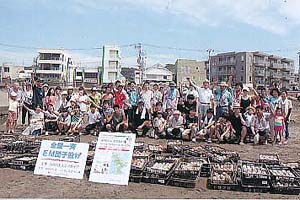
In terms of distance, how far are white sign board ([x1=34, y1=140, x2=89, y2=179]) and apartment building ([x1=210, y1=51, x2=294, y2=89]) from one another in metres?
76.1

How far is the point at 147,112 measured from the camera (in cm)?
1218

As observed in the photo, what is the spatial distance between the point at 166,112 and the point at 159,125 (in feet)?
1.83

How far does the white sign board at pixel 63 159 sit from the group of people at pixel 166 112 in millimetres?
4900

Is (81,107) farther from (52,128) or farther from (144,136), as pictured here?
(144,136)

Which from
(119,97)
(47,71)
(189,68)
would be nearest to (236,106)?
(119,97)

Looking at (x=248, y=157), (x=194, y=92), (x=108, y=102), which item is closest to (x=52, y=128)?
(x=108, y=102)

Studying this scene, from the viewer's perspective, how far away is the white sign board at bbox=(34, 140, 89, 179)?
670cm

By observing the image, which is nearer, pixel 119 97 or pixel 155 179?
pixel 155 179

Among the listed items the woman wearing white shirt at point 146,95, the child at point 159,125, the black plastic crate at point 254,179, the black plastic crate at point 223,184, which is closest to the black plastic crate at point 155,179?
the black plastic crate at point 223,184

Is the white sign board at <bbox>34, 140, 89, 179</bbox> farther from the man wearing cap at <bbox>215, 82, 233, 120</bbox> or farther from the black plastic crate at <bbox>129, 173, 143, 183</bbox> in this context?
the man wearing cap at <bbox>215, 82, 233, 120</bbox>

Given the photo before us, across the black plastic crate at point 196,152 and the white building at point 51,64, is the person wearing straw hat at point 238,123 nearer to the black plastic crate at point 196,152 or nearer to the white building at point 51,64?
the black plastic crate at point 196,152

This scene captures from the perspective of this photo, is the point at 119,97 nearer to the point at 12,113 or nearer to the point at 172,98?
the point at 172,98

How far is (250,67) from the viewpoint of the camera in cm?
8425

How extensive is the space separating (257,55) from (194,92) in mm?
78935
